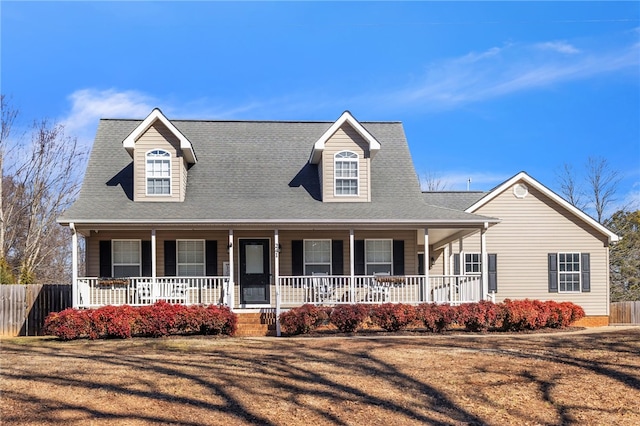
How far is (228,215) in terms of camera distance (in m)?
18.5

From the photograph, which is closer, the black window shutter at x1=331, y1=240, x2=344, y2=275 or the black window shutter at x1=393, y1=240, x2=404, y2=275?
the black window shutter at x1=331, y1=240, x2=344, y2=275

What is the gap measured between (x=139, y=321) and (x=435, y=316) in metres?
7.41

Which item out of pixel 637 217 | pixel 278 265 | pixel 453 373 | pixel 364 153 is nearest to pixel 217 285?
pixel 278 265

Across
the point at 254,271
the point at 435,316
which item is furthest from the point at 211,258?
the point at 435,316

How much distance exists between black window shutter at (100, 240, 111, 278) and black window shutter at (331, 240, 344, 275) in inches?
261

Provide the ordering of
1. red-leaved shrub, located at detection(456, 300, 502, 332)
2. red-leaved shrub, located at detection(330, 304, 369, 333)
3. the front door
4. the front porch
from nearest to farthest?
1. red-leaved shrub, located at detection(330, 304, 369, 333)
2. red-leaved shrub, located at detection(456, 300, 502, 332)
3. the front porch
4. the front door

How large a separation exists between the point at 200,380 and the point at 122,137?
13.9 m

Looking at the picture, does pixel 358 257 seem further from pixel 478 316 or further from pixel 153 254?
pixel 153 254

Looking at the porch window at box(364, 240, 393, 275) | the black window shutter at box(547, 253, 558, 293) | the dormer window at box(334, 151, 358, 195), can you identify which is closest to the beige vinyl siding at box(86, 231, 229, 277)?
the dormer window at box(334, 151, 358, 195)

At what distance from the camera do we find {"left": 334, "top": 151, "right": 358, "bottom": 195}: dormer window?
67.5ft

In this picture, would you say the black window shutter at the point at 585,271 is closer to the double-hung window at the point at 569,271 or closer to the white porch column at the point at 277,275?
the double-hung window at the point at 569,271

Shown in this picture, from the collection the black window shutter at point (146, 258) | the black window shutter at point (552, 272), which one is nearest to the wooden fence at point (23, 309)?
the black window shutter at point (146, 258)

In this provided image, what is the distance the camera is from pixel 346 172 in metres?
20.6

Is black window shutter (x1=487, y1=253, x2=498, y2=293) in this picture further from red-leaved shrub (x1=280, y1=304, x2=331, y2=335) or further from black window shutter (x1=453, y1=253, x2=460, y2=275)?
red-leaved shrub (x1=280, y1=304, x2=331, y2=335)
